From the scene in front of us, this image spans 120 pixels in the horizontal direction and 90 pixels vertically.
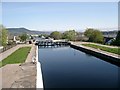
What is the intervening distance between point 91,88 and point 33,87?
440 centimetres

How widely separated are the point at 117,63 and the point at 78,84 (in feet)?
28.4

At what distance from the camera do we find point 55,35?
102500mm

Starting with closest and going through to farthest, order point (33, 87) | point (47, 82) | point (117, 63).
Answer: point (33, 87) → point (47, 82) → point (117, 63)

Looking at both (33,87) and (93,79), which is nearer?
(33,87)

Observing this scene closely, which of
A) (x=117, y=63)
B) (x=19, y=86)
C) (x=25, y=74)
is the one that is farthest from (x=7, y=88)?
(x=117, y=63)

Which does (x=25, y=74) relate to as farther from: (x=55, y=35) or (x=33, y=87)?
(x=55, y=35)

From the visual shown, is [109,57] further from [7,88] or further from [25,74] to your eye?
[7,88]

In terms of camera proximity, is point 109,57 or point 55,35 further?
point 55,35

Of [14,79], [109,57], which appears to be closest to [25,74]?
[14,79]

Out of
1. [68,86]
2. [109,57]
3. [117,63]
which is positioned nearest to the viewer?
[68,86]

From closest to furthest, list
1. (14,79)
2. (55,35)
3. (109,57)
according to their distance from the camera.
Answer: (14,79)
(109,57)
(55,35)

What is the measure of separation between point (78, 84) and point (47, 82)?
2.47 meters

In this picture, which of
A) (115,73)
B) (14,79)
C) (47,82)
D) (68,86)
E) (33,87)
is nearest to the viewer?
(33,87)

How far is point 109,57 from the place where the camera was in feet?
85.1
